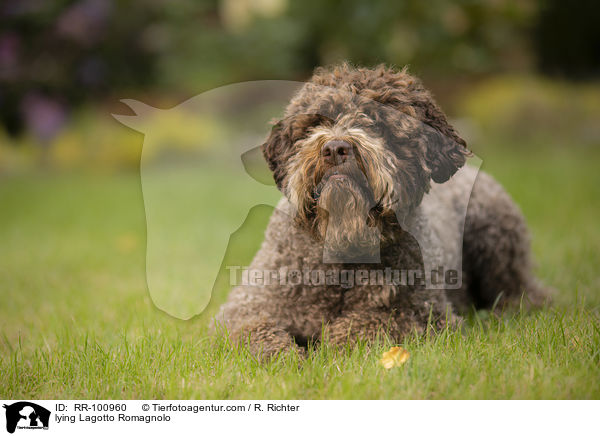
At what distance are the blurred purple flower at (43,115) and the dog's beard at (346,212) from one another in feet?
35.8

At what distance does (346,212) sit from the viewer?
3010 millimetres

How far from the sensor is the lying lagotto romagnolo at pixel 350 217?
299 centimetres

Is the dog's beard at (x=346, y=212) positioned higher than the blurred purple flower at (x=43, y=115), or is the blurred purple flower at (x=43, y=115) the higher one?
the blurred purple flower at (x=43, y=115)

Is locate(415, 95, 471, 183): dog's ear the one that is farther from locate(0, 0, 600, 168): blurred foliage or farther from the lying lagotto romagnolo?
locate(0, 0, 600, 168): blurred foliage

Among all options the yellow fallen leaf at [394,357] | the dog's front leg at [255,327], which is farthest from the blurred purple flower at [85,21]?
the yellow fallen leaf at [394,357]

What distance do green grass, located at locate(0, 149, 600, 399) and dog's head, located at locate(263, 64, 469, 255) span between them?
0.74 meters

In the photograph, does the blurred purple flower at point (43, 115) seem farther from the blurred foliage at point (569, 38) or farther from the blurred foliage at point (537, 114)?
the blurred foliage at point (569, 38)

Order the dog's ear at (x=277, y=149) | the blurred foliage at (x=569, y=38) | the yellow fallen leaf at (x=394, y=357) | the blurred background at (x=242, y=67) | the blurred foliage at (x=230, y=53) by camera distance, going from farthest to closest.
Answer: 1. the blurred foliage at (x=230, y=53)
2. the blurred background at (x=242, y=67)
3. the blurred foliage at (x=569, y=38)
4. the dog's ear at (x=277, y=149)
5. the yellow fallen leaf at (x=394, y=357)

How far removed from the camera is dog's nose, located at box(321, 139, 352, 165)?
2.90 metres

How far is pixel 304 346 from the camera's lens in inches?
130

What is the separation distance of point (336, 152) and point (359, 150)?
0.12m
